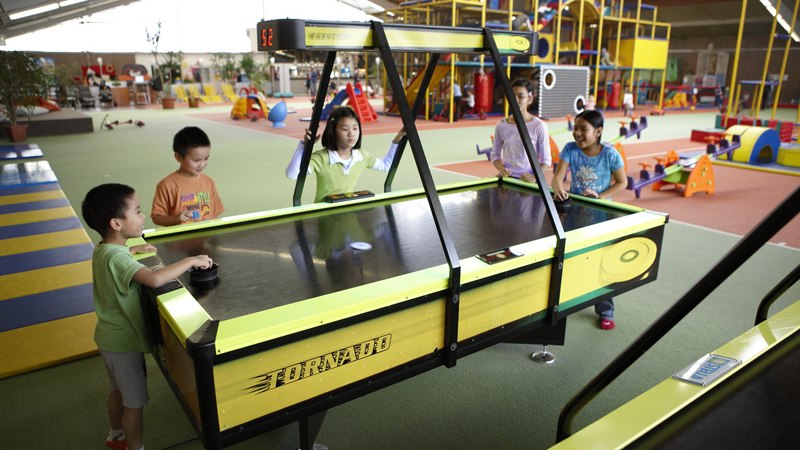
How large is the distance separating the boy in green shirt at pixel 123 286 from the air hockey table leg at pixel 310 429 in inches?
22.5

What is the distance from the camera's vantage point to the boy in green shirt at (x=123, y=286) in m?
1.62

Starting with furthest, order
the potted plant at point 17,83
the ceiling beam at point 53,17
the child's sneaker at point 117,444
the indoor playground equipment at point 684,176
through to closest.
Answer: the ceiling beam at point 53,17 → the potted plant at point 17,83 → the indoor playground equipment at point 684,176 → the child's sneaker at point 117,444

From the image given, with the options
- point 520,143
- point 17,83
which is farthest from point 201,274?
point 17,83

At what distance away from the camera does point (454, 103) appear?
13.3 meters

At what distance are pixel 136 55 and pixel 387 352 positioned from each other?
27337 mm

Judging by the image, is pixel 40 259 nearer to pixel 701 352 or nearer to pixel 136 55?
pixel 701 352

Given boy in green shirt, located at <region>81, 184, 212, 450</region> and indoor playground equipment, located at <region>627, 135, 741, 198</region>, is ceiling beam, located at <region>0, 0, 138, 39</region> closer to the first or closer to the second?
indoor playground equipment, located at <region>627, 135, 741, 198</region>

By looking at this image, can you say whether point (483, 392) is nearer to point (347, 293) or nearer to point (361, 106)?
point (347, 293)

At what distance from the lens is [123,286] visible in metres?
1.64

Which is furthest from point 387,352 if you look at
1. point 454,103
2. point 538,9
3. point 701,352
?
point 538,9

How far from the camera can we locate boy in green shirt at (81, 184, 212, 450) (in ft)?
→ 5.31

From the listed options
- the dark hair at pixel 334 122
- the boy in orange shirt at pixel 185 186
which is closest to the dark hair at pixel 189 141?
the boy in orange shirt at pixel 185 186

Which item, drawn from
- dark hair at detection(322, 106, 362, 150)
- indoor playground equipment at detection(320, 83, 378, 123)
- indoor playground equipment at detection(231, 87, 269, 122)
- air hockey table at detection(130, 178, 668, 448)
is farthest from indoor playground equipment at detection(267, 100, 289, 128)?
air hockey table at detection(130, 178, 668, 448)

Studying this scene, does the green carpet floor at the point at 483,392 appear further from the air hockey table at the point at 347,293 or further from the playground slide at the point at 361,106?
the playground slide at the point at 361,106
